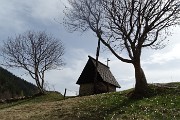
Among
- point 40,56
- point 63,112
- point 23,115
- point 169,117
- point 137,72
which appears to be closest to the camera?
point 169,117

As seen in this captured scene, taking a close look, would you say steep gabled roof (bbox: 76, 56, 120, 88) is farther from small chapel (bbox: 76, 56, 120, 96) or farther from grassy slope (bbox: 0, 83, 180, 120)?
grassy slope (bbox: 0, 83, 180, 120)

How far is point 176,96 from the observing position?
28297 mm

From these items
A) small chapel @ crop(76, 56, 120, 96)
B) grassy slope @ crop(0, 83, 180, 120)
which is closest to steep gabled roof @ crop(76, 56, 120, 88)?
small chapel @ crop(76, 56, 120, 96)

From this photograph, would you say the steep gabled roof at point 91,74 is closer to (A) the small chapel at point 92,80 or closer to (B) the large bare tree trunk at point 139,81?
(A) the small chapel at point 92,80

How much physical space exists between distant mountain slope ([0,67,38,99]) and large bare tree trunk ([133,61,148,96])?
176 ft

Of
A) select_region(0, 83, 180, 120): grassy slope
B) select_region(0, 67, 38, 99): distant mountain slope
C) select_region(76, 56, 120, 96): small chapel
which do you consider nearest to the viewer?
select_region(0, 83, 180, 120): grassy slope

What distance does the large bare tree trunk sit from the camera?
102ft

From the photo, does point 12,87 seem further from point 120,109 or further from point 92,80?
point 120,109

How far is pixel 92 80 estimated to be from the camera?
2083 inches

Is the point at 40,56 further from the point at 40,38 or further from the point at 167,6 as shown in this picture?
the point at 167,6

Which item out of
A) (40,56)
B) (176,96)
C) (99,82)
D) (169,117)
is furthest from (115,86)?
(169,117)

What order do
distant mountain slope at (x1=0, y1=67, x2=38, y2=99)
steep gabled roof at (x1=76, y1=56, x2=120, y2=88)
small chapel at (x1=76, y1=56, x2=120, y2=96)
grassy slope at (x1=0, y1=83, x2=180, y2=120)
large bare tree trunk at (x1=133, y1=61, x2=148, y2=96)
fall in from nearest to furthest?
grassy slope at (x1=0, y1=83, x2=180, y2=120) < large bare tree trunk at (x1=133, y1=61, x2=148, y2=96) < small chapel at (x1=76, y1=56, x2=120, y2=96) < steep gabled roof at (x1=76, y1=56, x2=120, y2=88) < distant mountain slope at (x1=0, y1=67, x2=38, y2=99)

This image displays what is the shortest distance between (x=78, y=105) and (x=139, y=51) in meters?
7.38

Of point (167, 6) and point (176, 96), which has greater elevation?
point (167, 6)
